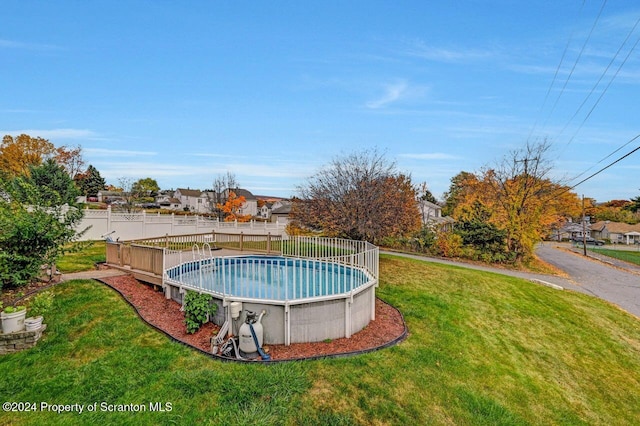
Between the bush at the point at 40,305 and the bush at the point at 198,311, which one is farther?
the bush at the point at 198,311

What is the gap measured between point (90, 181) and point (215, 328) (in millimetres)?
59156

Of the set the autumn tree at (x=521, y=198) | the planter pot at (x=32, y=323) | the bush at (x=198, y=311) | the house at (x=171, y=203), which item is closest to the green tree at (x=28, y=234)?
the planter pot at (x=32, y=323)

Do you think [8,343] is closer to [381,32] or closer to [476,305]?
[476,305]

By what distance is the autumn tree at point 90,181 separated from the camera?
147 ft

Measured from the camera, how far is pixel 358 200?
1496 centimetres

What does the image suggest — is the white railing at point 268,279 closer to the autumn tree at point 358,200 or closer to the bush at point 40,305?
the bush at point 40,305

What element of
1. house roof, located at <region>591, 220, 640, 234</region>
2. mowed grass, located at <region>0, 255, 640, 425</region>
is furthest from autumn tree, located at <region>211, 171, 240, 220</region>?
house roof, located at <region>591, 220, 640, 234</region>

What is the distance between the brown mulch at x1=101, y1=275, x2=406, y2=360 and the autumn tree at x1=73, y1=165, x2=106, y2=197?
4480cm

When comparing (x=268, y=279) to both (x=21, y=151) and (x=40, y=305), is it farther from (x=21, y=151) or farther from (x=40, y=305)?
(x=21, y=151)

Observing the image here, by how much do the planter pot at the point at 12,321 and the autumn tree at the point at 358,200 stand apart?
11.5m

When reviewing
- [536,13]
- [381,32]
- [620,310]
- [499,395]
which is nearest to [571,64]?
[536,13]

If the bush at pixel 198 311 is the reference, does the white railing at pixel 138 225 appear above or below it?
above

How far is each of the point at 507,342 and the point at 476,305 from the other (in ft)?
7.55

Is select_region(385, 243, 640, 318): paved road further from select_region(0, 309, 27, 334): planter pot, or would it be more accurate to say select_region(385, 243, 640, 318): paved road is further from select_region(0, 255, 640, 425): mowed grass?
select_region(0, 309, 27, 334): planter pot
